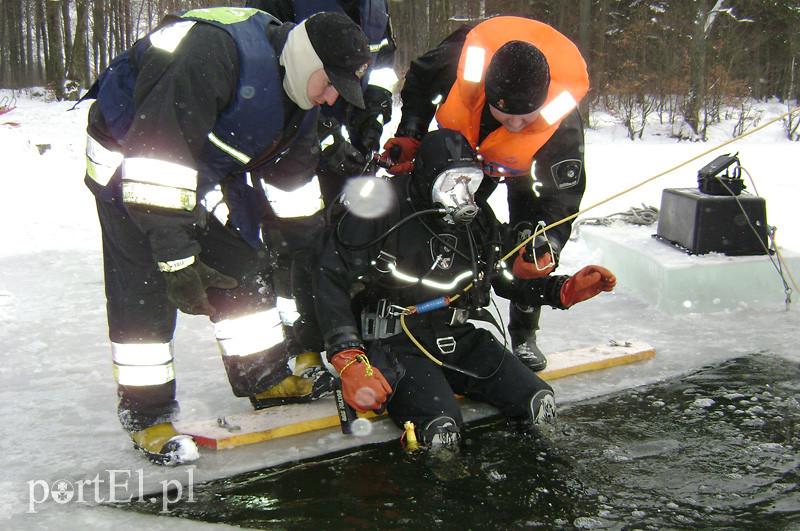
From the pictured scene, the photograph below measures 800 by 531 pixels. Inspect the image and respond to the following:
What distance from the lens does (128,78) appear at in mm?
2395

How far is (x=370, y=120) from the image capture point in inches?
137

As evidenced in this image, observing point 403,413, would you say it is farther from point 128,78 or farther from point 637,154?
point 637,154

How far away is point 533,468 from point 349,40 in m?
1.48

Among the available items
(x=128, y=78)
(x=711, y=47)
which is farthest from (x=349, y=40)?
(x=711, y=47)

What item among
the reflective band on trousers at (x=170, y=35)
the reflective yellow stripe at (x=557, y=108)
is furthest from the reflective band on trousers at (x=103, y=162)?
the reflective yellow stripe at (x=557, y=108)

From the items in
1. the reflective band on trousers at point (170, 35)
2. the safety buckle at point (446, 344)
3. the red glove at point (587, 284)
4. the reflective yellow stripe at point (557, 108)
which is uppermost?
the reflective band on trousers at point (170, 35)

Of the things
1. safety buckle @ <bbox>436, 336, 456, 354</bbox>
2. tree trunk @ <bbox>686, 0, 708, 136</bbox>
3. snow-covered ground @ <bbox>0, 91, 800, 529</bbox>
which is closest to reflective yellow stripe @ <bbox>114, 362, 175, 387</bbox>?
snow-covered ground @ <bbox>0, 91, 800, 529</bbox>

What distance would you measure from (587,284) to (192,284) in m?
1.51

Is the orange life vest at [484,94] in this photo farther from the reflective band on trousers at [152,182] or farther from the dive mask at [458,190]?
the reflective band on trousers at [152,182]

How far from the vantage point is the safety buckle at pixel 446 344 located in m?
2.98

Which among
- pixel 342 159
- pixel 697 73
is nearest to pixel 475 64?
pixel 342 159

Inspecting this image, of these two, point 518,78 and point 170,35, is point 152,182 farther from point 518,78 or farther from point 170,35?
point 518,78

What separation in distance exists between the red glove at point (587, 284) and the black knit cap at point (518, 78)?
0.67m

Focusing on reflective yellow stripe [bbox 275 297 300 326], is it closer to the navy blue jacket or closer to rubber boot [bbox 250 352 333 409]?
rubber boot [bbox 250 352 333 409]
